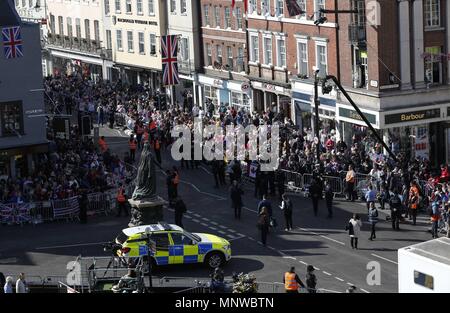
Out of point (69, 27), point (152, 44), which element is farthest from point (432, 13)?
point (69, 27)

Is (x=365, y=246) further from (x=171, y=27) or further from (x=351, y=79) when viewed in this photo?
(x=171, y=27)

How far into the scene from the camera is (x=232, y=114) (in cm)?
5956

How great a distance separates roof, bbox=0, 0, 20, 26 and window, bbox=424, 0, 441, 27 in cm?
1889

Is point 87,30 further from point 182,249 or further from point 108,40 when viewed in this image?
point 182,249

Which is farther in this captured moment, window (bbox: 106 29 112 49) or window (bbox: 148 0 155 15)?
window (bbox: 106 29 112 49)

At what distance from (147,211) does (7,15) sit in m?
14.4

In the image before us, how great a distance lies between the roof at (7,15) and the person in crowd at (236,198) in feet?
44.6

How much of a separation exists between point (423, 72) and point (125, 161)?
15.0 metres

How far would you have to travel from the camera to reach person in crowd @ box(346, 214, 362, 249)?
113ft

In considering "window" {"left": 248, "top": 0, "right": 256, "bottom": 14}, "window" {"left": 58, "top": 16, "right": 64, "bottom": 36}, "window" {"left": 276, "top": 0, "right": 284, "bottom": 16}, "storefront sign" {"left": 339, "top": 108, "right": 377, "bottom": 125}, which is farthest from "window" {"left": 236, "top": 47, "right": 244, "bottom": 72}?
"window" {"left": 58, "top": 16, "right": 64, "bottom": 36}

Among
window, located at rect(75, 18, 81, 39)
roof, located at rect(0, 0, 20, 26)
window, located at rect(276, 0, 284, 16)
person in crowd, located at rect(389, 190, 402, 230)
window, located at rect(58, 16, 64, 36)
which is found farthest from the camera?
window, located at rect(58, 16, 64, 36)

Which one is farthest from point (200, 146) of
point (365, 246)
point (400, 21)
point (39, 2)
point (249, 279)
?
point (39, 2)

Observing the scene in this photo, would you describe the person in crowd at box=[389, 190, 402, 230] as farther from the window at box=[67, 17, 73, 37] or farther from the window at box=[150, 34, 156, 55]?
the window at box=[67, 17, 73, 37]
